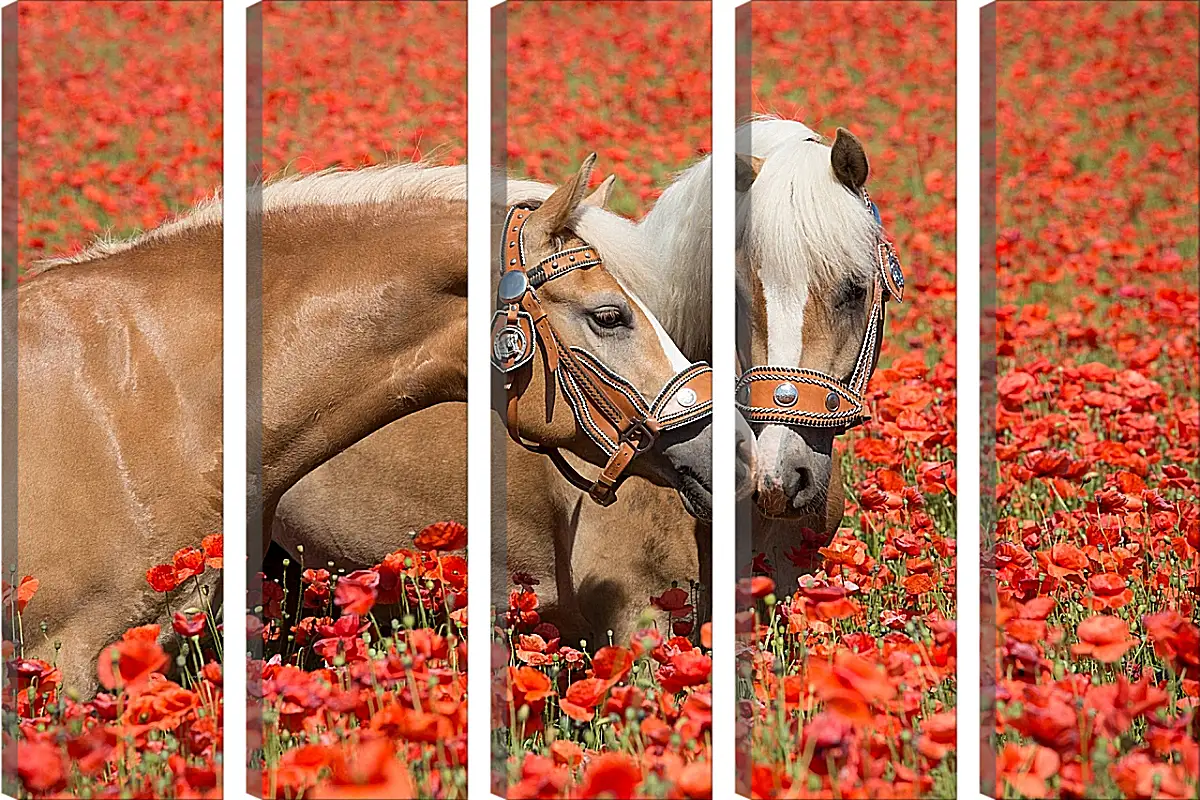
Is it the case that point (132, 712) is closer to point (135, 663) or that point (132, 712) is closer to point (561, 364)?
point (135, 663)

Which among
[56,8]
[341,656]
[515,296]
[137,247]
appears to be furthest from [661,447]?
[56,8]

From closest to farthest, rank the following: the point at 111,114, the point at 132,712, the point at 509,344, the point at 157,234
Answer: the point at 132,712 < the point at 509,344 < the point at 157,234 < the point at 111,114

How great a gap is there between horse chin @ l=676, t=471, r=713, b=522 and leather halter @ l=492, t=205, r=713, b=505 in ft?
0.25

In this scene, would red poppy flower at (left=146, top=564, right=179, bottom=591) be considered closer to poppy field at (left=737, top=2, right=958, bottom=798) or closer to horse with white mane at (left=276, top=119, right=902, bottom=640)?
horse with white mane at (left=276, top=119, right=902, bottom=640)

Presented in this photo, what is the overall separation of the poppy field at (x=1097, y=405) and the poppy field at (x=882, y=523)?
0.12 m

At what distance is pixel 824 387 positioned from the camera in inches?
81.1

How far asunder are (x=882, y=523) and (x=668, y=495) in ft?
1.71

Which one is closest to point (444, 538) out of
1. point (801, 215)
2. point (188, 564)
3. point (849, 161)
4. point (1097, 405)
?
point (188, 564)

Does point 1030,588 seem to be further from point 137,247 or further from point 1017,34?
point 1017,34

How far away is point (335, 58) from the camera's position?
400cm

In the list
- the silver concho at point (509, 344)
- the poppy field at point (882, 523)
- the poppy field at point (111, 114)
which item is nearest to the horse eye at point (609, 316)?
the silver concho at point (509, 344)

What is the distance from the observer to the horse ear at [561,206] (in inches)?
81.3

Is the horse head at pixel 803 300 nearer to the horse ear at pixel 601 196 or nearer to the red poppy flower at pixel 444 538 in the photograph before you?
the horse ear at pixel 601 196

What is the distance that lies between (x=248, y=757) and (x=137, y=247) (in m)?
0.86
